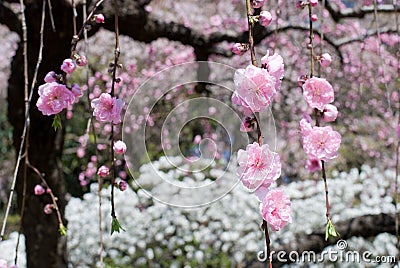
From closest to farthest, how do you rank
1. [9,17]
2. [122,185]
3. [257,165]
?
1. [257,165]
2. [122,185]
3. [9,17]

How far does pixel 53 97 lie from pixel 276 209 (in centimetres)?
39

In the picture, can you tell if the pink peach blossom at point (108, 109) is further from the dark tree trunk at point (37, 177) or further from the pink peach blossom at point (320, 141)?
the dark tree trunk at point (37, 177)

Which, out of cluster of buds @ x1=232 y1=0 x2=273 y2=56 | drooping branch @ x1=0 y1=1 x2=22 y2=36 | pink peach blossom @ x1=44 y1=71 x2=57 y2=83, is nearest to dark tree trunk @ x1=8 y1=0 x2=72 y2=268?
drooping branch @ x1=0 y1=1 x2=22 y2=36

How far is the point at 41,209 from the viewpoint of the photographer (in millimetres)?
2354

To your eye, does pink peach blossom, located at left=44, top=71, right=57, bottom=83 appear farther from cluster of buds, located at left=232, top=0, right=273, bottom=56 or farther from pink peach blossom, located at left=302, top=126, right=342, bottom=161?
pink peach blossom, located at left=302, top=126, right=342, bottom=161

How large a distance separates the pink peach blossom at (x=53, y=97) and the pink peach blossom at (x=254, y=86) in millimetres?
301

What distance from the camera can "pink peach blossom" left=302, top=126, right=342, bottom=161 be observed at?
3.03 feet

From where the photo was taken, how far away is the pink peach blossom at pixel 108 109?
3.11ft

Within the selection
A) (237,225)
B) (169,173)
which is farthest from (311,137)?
(169,173)

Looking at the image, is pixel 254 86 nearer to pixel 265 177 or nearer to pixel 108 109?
pixel 265 177

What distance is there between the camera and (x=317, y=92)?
0.93 metres

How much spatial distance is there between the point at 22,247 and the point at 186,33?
182cm

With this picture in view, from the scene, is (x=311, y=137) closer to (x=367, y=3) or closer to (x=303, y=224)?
(x=367, y=3)

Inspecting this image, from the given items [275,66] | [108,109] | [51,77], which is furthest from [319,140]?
[51,77]
